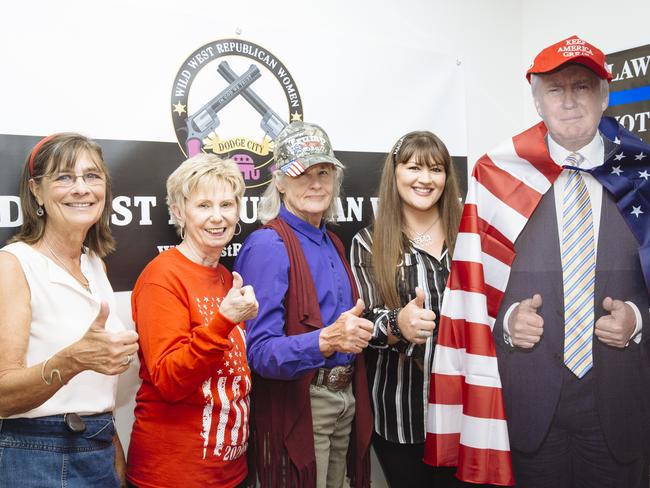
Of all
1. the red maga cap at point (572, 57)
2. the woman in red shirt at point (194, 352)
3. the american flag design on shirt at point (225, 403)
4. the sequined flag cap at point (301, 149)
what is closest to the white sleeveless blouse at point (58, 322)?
the woman in red shirt at point (194, 352)

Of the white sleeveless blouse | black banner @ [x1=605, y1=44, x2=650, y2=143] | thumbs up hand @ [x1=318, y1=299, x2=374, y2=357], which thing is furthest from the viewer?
black banner @ [x1=605, y1=44, x2=650, y2=143]

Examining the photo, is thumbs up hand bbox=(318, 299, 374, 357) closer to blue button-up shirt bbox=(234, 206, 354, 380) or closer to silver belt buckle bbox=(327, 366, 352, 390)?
blue button-up shirt bbox=(234, 206, 354, 380)

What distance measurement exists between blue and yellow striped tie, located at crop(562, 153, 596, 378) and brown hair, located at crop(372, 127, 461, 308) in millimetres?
428

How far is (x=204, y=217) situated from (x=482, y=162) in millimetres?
801

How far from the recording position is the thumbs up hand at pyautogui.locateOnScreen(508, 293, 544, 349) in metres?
1.52

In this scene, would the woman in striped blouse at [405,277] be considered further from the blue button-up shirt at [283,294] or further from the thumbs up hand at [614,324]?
the thumbs up hand at [614,324]

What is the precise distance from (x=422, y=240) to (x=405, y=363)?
404 millimetres

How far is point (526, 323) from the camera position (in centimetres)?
154

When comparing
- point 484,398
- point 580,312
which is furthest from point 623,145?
point 484,398

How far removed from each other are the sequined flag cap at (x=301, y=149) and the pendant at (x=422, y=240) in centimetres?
37

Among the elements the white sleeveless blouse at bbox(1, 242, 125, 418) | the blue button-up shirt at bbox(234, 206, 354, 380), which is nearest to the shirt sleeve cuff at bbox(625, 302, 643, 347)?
the blue button-up shirt at bbox(234, 206, 354, 380)

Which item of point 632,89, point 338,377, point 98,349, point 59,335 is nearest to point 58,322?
point 59,335

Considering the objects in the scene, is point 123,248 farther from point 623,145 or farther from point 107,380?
point 623,145

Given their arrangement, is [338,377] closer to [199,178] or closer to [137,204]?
[199,178]
